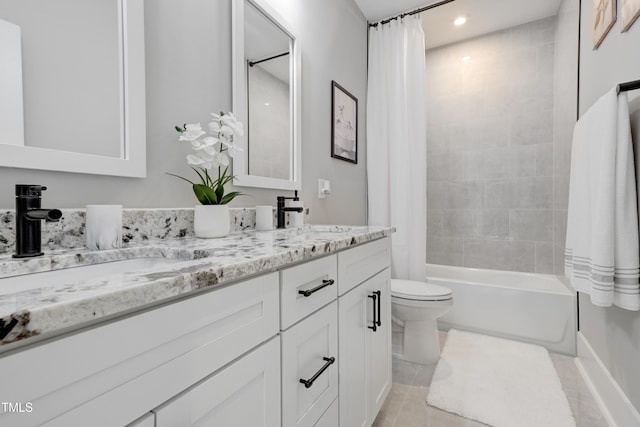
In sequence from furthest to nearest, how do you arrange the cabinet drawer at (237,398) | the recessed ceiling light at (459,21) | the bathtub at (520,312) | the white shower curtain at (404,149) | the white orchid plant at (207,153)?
the recessed ceiling light at (459,21)
the white shower curtain at (404,149)
the bathtub at (520,312)
the white orchid plant at (207,153)
the cabinet drawer at (237,398)

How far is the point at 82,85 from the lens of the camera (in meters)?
0.80

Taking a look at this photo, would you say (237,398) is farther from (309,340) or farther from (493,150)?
(493,150)

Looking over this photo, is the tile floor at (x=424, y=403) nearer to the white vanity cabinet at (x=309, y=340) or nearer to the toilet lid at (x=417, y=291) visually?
the toilet lid at (x=417, y=291)

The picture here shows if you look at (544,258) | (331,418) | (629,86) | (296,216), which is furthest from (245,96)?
(544,258)

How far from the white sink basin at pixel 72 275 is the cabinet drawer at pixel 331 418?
613mm

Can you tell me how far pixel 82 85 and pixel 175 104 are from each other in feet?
0.88

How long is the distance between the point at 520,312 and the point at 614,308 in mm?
814

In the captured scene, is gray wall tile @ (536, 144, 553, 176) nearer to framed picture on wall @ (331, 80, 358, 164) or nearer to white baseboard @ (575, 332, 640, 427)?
white baseboard @ (575, 332, 640, 427)

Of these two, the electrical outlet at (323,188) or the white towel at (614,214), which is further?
the electrical outlet at (323,188)

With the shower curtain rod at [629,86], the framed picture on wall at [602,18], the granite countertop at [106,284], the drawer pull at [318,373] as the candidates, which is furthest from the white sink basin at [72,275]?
the framed picture on wall at [602,18]

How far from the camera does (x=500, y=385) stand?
5.25 feet

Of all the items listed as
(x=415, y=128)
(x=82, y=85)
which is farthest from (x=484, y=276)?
(x=82, y=85)

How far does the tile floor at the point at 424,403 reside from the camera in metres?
1.34

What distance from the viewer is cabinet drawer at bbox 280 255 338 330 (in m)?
0.69
